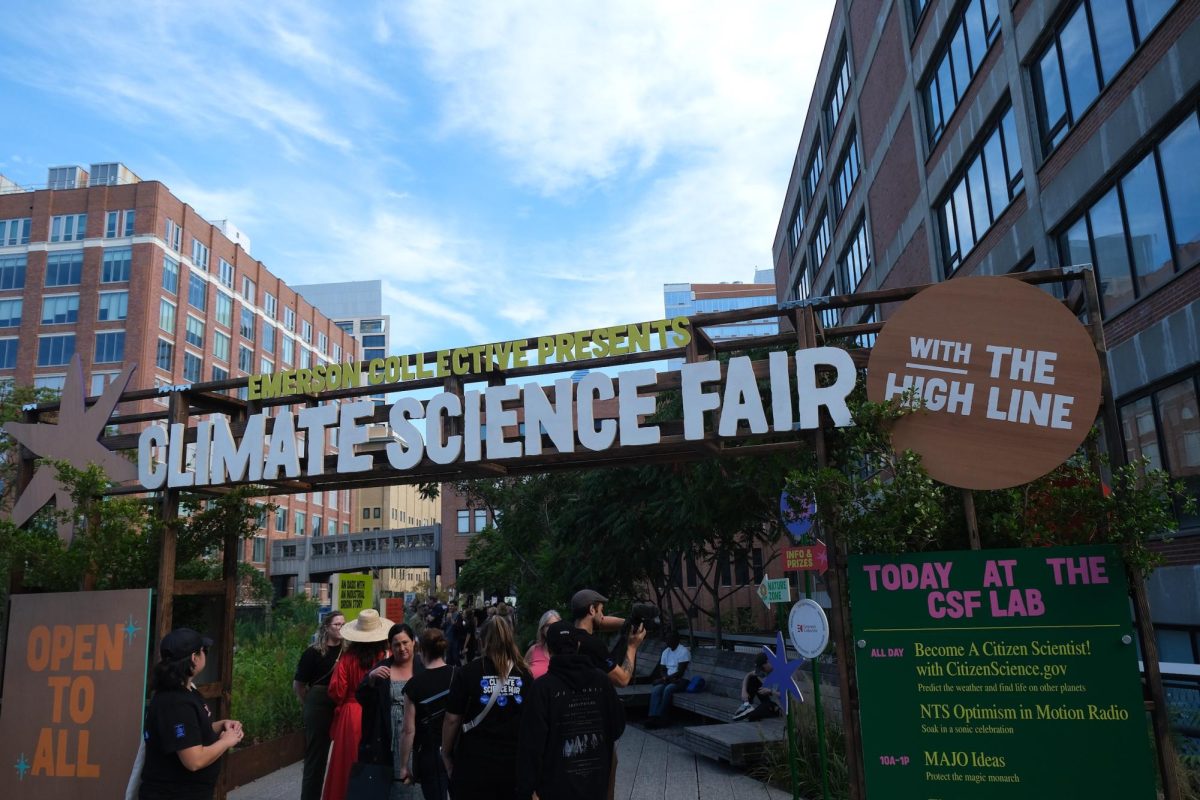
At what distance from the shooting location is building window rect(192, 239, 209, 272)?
6594 cm

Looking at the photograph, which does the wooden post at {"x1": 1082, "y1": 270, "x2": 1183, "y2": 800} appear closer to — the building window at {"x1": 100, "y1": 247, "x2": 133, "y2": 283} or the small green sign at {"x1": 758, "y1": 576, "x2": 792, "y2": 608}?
the small green sign at {"x1": 758, "y1": 576, "x2": 792, "y2": 608}

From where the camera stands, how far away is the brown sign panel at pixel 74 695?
853 centimetres

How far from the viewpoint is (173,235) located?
208ft

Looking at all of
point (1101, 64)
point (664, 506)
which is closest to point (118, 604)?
point (664, 506)

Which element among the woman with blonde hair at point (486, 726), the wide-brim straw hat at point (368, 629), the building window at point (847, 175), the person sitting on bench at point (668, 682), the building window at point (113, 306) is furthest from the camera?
the building window at point (113, 306)

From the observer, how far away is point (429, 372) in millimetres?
8914

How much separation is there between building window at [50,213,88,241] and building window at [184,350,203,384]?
10.3 meters

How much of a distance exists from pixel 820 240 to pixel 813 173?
121 inches

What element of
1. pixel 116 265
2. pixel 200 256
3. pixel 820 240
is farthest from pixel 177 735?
pixel 200 256

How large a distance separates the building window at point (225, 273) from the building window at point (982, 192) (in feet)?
198

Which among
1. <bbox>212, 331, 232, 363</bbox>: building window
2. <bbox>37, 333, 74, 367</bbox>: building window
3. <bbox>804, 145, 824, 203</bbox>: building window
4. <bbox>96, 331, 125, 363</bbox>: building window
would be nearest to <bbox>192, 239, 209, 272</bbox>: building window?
<bbox>212, 331, 232, 363</bbox>: building window

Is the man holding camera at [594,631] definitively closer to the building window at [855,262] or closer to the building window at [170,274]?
the building window at [855,262]

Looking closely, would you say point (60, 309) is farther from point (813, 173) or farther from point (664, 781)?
point (664, 781)

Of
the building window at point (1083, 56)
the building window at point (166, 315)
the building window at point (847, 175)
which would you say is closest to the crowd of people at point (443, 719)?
the building window at point (1083, 56)
